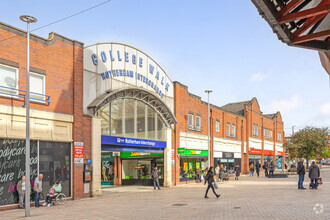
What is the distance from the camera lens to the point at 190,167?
31438mm

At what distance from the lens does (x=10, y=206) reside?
15297mm

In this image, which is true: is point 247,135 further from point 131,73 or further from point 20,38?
point 20,38

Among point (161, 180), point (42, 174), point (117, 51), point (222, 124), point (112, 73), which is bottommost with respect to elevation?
point (161, 180)

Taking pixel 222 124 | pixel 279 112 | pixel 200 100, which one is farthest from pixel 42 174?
pixel 279 112

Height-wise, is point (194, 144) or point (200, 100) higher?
point (200, 100)

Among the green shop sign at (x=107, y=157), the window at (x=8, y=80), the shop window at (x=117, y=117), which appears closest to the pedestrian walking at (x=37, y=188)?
the window at (x=8, y=80)

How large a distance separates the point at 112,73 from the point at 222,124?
19887 mm

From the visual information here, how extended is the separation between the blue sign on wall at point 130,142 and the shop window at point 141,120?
0.51 metres

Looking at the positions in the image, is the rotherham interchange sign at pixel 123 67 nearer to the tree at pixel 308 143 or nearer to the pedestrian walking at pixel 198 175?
the pedestrian walking at pixel 198 175

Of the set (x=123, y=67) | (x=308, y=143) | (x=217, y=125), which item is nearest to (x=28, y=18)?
(x=123, y=67)

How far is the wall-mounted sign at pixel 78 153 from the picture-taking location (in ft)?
61.6

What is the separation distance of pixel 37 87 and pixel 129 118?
7.47 m

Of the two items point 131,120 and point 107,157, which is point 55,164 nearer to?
point 131,120

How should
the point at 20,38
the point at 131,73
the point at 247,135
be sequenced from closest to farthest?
the point at 20,38
the point at 131,73
the point at 247,135
